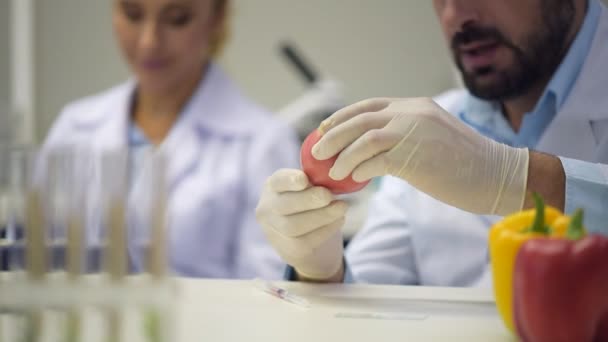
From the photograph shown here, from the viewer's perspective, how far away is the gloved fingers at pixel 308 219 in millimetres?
973

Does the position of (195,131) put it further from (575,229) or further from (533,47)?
(575,229)

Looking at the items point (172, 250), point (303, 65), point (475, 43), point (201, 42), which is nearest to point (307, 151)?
point (475, 43)

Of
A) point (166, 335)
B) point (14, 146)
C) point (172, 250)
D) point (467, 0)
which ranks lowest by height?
point (172, 250)

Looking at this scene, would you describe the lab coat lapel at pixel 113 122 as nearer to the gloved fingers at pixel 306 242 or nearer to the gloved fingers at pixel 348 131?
the gloved fingers at pixel 306 242

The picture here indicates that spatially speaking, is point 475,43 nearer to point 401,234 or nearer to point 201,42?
point 401,234

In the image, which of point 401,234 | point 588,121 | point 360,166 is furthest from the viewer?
point 401,234

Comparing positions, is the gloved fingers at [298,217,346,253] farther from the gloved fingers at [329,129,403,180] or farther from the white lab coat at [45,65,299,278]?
the white lab coat at [45,65,299,278]

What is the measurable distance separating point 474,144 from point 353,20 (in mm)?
2012

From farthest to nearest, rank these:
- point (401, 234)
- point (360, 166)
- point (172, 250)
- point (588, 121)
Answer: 1. point (172, 250)
2. point (401, 234)
3. point (588, 121)
4. point (360, 166)

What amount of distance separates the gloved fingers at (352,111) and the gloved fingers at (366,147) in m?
0.05

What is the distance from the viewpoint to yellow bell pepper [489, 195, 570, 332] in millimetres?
660

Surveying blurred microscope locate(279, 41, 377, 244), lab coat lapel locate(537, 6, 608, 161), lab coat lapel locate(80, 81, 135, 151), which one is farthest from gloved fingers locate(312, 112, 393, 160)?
blurred microscope locate(279, 41, 377, 244)

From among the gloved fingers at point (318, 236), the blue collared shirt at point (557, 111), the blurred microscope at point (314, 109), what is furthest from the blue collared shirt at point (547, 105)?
the blurred microscope at point (314, 109)

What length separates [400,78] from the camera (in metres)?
2.84
